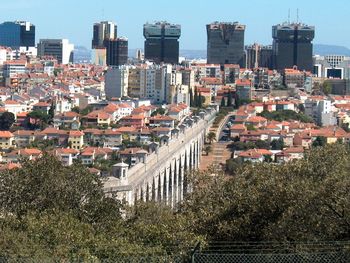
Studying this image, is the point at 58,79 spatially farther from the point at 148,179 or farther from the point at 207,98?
the point at 148,179

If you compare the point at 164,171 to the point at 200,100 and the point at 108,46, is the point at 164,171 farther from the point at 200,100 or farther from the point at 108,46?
the point at 108,46

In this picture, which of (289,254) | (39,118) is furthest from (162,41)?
(289,254)

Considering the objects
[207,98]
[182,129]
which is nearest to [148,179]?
[182,129]

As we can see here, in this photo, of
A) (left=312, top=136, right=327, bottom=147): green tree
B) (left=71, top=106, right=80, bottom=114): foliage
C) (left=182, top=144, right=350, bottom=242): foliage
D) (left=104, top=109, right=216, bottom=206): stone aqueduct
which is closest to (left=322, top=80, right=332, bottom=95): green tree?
(left=71, top=106, right=80, bottom=114): foliage

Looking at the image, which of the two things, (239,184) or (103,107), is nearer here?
(239,184)

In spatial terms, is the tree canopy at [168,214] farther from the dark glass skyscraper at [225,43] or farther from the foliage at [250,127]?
the dark glass skyscraper at [225,43]

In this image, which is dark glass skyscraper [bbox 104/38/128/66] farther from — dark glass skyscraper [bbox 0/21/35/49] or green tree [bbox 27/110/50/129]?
green tree [bbox 27/110/50/129]
